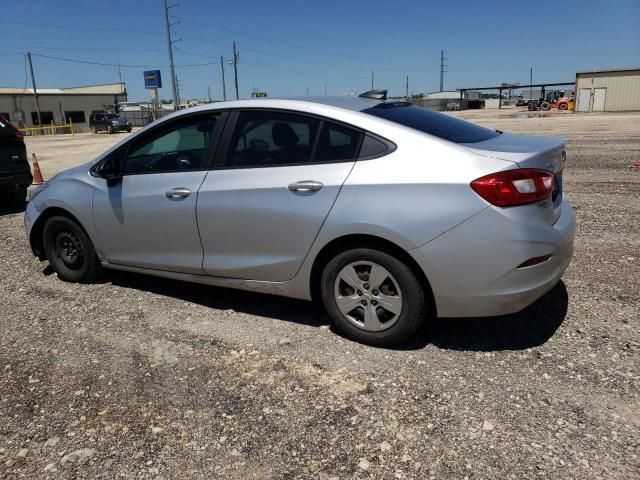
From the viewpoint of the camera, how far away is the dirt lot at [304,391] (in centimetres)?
248

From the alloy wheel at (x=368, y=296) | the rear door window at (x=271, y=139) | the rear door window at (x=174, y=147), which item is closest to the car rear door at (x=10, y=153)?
the rear door window at (x=174, y=147)

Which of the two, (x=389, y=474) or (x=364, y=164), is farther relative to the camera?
(x=364, y=164)

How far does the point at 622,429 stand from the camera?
8.46 ft

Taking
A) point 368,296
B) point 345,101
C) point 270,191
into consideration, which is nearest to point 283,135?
point 270,191

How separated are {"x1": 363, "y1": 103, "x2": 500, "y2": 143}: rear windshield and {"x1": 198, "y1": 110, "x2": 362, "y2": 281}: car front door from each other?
35 centimetres

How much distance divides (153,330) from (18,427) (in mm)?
1228

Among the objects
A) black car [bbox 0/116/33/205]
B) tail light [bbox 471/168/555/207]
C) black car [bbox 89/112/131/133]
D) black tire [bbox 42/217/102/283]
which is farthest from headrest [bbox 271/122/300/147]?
black car [bbox 89/112/131/133]

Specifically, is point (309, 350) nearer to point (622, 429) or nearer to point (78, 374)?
point (78, 374)

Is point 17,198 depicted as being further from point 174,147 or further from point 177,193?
point 177,193

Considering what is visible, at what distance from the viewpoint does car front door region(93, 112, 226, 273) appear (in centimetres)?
395

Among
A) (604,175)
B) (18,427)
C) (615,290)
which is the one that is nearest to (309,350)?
(18,427)

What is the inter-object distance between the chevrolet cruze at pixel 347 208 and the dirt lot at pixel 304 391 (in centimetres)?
35

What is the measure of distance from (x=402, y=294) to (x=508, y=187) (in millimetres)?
883

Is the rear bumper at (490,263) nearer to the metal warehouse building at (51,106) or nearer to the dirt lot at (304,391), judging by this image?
the dirt lot at (304,391)
